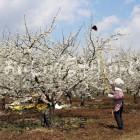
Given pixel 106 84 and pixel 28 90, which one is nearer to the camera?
pixel 28 90

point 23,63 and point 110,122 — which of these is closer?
point 23,63

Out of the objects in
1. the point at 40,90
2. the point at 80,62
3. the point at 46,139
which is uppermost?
the point at 80,62

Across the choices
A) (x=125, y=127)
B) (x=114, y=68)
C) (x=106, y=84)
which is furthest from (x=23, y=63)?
(x=114, y=68)

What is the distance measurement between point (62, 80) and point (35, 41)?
233cm

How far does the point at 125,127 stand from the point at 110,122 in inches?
104

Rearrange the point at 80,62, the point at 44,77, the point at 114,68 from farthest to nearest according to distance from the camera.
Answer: the point at 114,68 → the point at 80,62 → the point at 44,77

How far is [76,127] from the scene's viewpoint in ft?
77.5

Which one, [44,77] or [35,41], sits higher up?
[35,41]

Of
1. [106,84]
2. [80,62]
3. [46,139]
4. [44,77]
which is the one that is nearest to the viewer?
[46,139]

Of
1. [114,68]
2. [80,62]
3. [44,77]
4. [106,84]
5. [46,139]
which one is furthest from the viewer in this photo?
[114,68]

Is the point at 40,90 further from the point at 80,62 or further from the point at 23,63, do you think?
the point at 80,62

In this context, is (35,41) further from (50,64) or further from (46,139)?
(46,139)

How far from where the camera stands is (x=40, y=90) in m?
22.9

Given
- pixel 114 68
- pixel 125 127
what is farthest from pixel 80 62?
pixel 114 68
